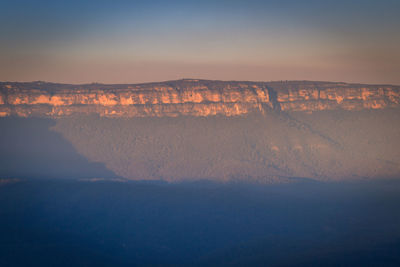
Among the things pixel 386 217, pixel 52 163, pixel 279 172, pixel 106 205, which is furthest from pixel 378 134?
pixel 106 205

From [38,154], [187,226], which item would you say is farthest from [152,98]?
[187,226]

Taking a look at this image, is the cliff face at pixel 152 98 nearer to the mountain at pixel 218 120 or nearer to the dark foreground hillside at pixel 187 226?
the mountain at pixel 218 120

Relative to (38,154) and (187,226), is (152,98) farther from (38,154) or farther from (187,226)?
(187,226)

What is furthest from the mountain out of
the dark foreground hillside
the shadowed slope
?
the dark foreground hillside

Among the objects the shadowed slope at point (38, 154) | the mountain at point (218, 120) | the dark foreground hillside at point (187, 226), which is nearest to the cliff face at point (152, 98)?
the mountain at point (218, 120)

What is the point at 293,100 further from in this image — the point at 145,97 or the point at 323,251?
the point at 323,251

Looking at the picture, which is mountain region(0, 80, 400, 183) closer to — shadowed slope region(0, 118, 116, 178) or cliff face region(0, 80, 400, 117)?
cliff face region(0, 80, 400, 117)
